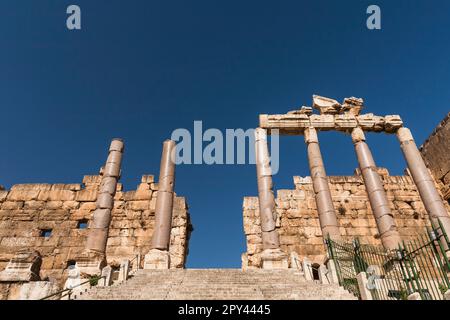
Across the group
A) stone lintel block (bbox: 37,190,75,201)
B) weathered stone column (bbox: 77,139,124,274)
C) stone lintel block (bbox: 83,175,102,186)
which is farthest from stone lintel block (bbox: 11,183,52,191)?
weathered stone column (bbox: 77,139,124,274)

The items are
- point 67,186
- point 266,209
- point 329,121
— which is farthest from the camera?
point 67,186

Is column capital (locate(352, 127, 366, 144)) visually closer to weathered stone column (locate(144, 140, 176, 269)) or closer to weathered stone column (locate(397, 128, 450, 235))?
weathered stone column (locate(397, 128, 450, 235))

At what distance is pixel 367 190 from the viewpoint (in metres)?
16.9

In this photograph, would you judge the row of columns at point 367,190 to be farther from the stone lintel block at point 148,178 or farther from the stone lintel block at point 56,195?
the stone lintel block at point 56,195

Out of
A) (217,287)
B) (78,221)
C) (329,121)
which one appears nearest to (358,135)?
(329,121)

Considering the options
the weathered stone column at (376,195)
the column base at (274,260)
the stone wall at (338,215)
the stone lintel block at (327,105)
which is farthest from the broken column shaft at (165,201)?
the weathered stone column at (376,195)

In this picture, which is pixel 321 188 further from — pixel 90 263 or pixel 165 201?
pixel 90 263

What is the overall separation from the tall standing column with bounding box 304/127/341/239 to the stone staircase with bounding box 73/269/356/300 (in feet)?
13.3

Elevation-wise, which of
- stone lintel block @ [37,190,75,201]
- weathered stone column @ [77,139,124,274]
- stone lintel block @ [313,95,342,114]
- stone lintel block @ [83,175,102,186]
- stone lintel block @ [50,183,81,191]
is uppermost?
stone lintel block @ [313,95,342,114]

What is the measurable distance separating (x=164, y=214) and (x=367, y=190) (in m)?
10.00

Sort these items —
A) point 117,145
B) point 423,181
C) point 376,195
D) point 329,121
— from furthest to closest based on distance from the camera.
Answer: point 329,121
point 117,145
point 423,181
point 376,195

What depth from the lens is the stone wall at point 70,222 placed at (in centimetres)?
1756

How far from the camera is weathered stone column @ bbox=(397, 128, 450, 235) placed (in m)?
15.4
